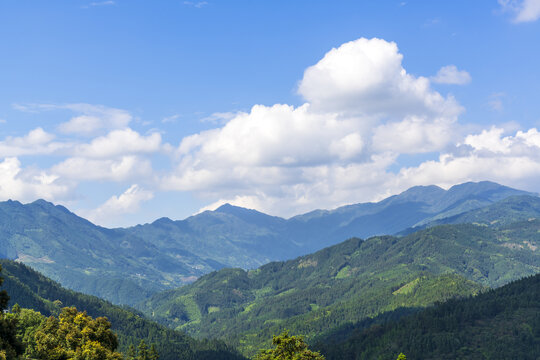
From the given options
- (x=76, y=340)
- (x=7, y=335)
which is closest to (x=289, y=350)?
(x=76, y=340)

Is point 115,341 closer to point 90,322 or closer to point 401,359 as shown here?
point 90,322

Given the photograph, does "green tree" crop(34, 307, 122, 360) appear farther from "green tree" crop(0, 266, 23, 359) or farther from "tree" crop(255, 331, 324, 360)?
"tree" crop(255, 331, 324, 360)

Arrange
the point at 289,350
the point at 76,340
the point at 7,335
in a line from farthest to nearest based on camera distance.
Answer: the point at 289,350 < the point at 76,340 < the point at 7,335

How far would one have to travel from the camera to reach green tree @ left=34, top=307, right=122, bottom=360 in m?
108

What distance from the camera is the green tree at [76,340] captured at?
108062 mm

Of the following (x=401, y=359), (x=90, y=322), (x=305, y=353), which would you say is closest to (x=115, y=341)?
(x=90, y=322)

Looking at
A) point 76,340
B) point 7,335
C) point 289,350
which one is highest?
point 7,335

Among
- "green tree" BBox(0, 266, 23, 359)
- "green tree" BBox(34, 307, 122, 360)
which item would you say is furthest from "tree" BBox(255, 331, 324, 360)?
"green tree" BBox(0, 266, 23, 359)

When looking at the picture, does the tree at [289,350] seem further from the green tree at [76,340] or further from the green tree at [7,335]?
the green tree at [7,335]

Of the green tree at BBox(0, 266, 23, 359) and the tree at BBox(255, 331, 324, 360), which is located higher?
the green tree at BBox(0, 266, 23, 359)

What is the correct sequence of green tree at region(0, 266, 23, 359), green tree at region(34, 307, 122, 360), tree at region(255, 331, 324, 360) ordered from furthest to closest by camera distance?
tree at region(255, 331, 324, 360)
green tree at region(34, 307, 122, 360)
green tree at region(0, 266, 23, 359)

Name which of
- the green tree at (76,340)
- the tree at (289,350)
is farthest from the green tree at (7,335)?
the tree at (289,350)

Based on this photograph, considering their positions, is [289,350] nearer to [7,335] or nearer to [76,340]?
[76,340]

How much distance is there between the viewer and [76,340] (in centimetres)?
11419
